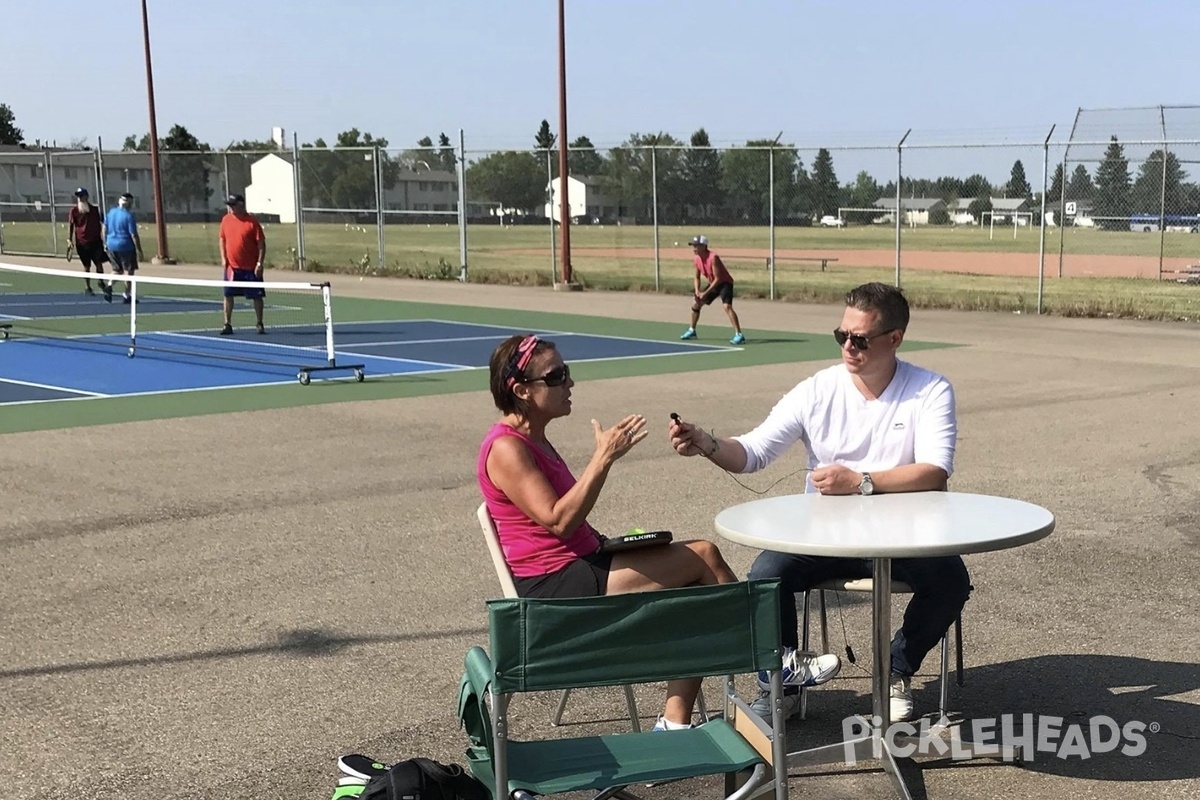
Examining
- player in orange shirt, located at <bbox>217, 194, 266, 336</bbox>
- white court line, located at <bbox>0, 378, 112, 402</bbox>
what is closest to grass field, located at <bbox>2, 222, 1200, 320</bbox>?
player in orange shirt, located at <bbox>217, 194, 266, 336</bbox>

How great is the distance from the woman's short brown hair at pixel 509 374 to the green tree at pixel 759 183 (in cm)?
2355

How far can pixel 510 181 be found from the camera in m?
34.7

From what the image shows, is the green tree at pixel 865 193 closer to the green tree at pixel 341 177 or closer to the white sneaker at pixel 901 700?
the green tree at pixel 341 177

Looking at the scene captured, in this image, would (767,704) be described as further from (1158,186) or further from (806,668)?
(1158,186)

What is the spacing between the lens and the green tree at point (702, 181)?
100 feet

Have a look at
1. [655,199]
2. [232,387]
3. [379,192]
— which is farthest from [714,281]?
[379,192]

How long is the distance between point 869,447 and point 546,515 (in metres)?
1.34

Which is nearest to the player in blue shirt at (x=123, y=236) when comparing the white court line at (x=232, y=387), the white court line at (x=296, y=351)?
the white court line at (x=296, y=351)

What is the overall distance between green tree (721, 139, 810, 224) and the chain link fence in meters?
0.04

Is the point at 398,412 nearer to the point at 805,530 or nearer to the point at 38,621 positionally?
the point at 38,621

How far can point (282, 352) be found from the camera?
1752 cm

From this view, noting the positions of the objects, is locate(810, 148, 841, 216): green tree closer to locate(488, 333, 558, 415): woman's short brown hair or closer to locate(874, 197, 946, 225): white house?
locate(874, 197, 946, 225): white house

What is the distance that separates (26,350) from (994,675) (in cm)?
1508

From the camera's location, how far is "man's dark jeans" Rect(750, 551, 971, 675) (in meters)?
5.00
